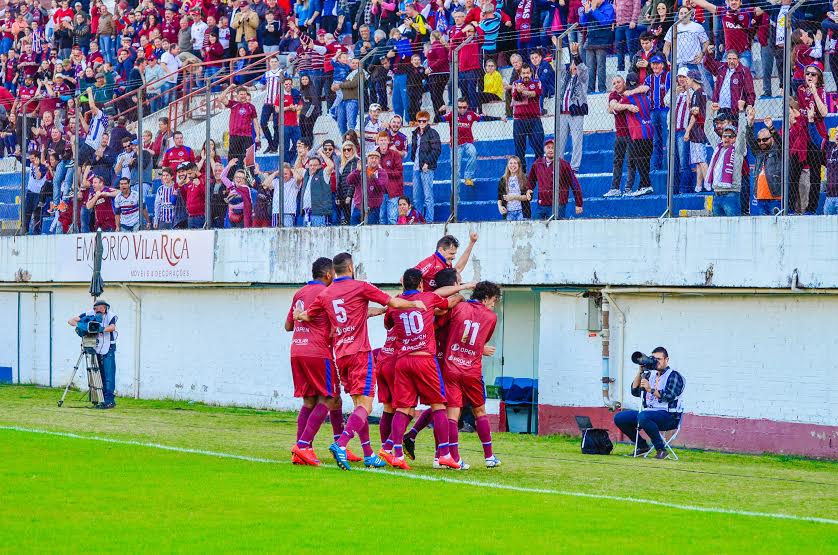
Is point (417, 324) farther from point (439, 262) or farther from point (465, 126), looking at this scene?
point (465, 126)

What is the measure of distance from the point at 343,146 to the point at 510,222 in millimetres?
3035

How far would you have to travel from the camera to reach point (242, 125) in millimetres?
22531

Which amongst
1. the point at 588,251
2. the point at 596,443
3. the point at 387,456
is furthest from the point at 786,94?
the point at 387,456

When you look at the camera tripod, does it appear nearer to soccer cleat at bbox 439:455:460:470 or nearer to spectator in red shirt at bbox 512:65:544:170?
Result: spectator in red shirt at bbox 512:65:544:170

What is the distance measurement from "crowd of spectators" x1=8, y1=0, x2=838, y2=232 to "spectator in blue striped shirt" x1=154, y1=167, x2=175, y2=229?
0.03 metres

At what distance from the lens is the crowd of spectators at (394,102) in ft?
54.0

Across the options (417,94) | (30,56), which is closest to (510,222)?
(417,94)

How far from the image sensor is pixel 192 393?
2431 centimetres

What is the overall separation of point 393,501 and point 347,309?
2.69 metres

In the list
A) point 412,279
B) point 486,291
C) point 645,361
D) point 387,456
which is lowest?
point 387,456

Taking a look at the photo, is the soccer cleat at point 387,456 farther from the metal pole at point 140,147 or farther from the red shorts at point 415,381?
the metal pole at point 140,147

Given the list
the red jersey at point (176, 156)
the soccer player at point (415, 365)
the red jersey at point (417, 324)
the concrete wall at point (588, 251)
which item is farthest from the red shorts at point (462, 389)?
the red jersey at point (176, 156)

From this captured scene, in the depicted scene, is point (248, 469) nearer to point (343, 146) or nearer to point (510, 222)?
point (510, 222)

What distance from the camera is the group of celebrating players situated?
43.5ft
